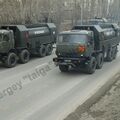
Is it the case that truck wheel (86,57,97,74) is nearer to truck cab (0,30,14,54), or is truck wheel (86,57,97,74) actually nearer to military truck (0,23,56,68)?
military truck (0,23,56,68)

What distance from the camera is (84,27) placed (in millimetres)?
19344

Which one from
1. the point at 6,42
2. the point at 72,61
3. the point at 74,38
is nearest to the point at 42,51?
the point at 6,42

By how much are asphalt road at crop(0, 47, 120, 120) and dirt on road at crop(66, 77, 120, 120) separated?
813 millimetres

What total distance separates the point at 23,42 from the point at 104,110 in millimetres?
11402

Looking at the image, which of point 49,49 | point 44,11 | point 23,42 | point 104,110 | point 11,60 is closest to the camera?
point 104,110

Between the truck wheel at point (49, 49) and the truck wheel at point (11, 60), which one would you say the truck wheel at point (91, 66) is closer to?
the truck wheel at point (11, 60)

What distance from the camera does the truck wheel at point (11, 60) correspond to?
19625 mm

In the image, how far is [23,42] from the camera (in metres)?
21.2

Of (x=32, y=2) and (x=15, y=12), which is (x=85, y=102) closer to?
(x=15, y=12)

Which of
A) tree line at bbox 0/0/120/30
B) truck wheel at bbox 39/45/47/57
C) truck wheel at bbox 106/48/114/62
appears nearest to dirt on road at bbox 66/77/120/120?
truck wheel at bbox 106/48/114/62

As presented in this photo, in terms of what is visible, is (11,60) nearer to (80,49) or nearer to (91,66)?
(80,49)

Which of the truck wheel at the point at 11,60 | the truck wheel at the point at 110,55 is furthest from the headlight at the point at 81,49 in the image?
the truck wheel at the point at 110,55

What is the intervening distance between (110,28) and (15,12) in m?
15.0

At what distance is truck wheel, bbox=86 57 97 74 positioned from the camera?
1750 cm
